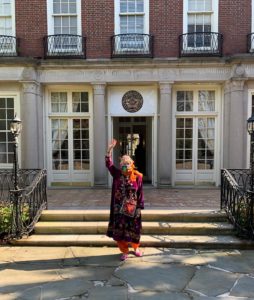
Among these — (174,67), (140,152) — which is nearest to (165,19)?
(174,67)

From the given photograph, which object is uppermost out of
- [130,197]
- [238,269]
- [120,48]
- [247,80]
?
[120,48]

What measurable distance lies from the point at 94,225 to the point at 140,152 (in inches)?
228

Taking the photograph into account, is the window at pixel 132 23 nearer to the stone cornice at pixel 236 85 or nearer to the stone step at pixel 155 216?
the stone cornice at pixel 236 85

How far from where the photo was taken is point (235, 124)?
1015cm

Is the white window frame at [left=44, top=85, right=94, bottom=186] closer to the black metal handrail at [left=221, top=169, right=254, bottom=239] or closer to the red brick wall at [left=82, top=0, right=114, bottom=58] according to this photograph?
the red brick wall at [left=82, top=0, right=114, bottom=58]

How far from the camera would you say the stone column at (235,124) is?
396 inches

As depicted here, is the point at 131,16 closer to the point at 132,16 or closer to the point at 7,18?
the point at 132,16

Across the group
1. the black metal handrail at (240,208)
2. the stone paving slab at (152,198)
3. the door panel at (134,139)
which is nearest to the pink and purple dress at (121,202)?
the black metal handrail at (240,208)

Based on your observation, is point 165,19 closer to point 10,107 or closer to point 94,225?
point 10,107

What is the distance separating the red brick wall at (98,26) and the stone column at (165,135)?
2.17m

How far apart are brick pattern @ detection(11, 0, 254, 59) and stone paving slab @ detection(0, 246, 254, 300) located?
22.3 feet

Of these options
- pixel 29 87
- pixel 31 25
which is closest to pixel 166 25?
pixel 31 25

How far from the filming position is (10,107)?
426 inches

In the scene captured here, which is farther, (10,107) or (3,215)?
(10,107)
